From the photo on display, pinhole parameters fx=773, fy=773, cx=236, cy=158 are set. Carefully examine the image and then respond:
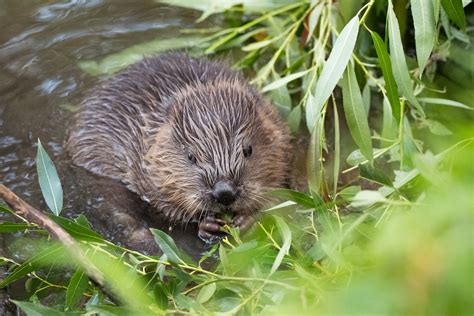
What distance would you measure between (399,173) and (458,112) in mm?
1729

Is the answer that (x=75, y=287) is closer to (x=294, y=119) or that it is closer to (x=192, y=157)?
(x=192, y=157)

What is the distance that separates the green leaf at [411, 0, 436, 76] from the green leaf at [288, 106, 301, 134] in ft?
4.48

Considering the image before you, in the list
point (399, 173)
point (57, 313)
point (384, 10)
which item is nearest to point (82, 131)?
point (384, 10)

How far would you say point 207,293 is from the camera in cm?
205

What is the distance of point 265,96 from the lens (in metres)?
3.93

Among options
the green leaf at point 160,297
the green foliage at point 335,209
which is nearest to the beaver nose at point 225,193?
the green foliage at point 335,209

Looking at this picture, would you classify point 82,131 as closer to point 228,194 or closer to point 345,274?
point 228,194

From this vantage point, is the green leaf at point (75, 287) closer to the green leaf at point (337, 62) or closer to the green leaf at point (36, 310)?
the green leaf at point (36, 310)

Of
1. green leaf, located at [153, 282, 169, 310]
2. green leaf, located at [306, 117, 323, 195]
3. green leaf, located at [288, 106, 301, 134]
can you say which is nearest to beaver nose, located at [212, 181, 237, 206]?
green leaf, located at [306, 117, 323, 195]

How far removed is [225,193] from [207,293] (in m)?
1.04

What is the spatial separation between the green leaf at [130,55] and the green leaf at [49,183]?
1.88 m

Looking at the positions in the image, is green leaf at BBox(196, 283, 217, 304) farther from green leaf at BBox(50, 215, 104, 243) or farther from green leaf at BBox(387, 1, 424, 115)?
green leaf at BBox(387, 1, 424, 115)

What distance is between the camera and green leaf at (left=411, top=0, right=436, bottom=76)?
2.41 meters

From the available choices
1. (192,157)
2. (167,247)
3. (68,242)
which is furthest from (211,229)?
(68,242)
